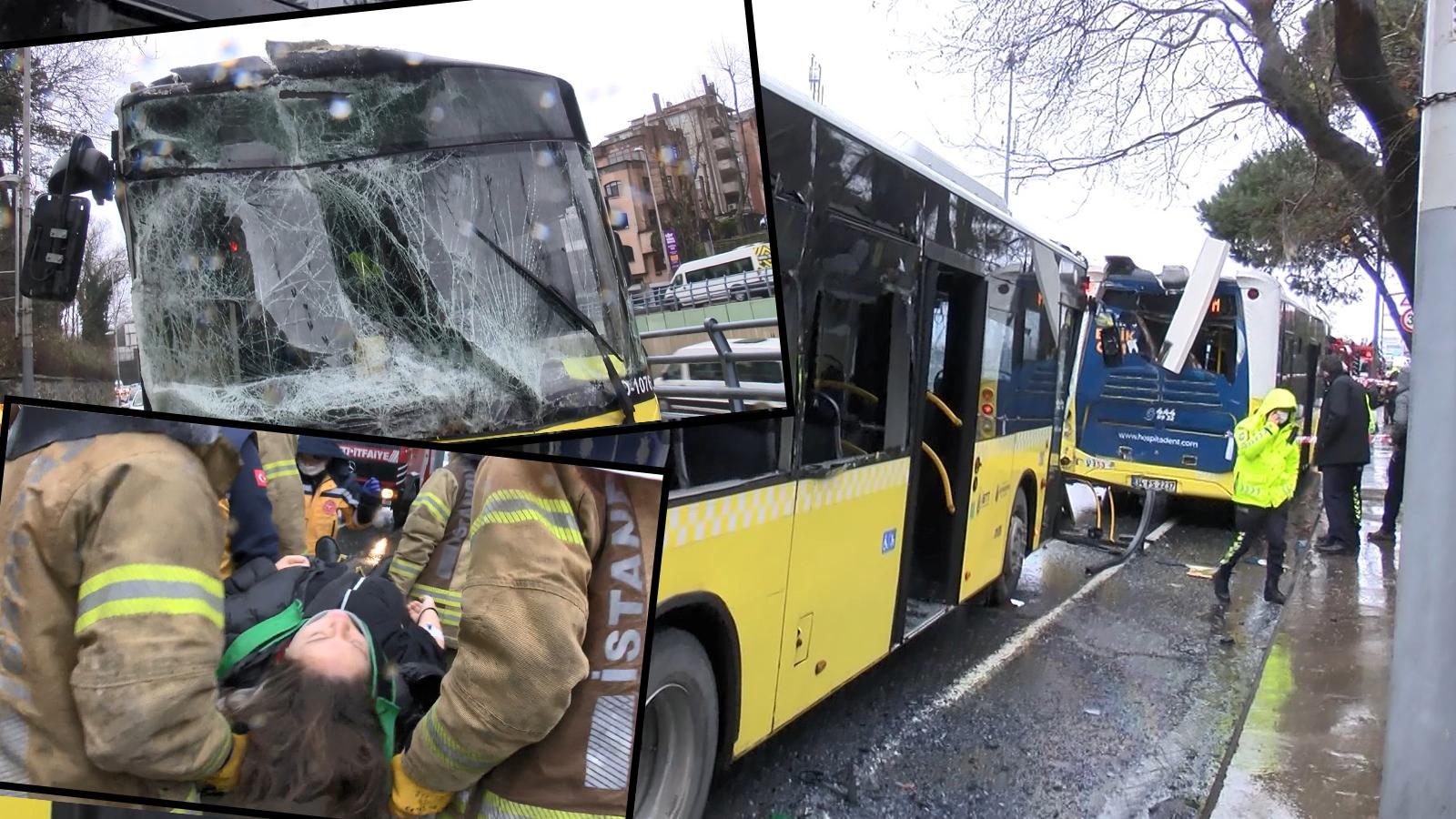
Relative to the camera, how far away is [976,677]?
5332 mm

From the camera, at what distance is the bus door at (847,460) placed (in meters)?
3.40

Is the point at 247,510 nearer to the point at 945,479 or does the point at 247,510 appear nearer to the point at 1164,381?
the point at 945,479

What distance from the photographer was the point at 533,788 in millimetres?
1511

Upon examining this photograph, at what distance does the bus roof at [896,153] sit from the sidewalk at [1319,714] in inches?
115

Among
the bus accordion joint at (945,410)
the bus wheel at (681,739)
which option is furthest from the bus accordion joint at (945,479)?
the bus wheel at (681,739)

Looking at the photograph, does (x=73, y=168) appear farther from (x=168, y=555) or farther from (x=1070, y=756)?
(x=1070, y=756)

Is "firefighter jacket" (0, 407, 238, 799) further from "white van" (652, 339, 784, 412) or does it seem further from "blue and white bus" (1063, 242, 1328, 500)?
"blue and white bus" (1063, 242, 1328, 500)

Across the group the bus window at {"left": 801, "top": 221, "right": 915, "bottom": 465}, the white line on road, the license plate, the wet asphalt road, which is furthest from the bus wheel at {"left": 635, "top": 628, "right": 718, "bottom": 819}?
the license plate

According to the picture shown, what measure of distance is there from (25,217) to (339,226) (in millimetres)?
540

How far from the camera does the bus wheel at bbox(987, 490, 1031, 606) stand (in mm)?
6492

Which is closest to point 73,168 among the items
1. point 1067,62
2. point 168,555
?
point 168,555

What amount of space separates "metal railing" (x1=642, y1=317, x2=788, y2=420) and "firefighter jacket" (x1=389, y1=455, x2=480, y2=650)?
364mm

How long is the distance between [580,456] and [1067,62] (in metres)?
8.06

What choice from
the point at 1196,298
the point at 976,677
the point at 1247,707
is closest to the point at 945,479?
the point at 976,677
